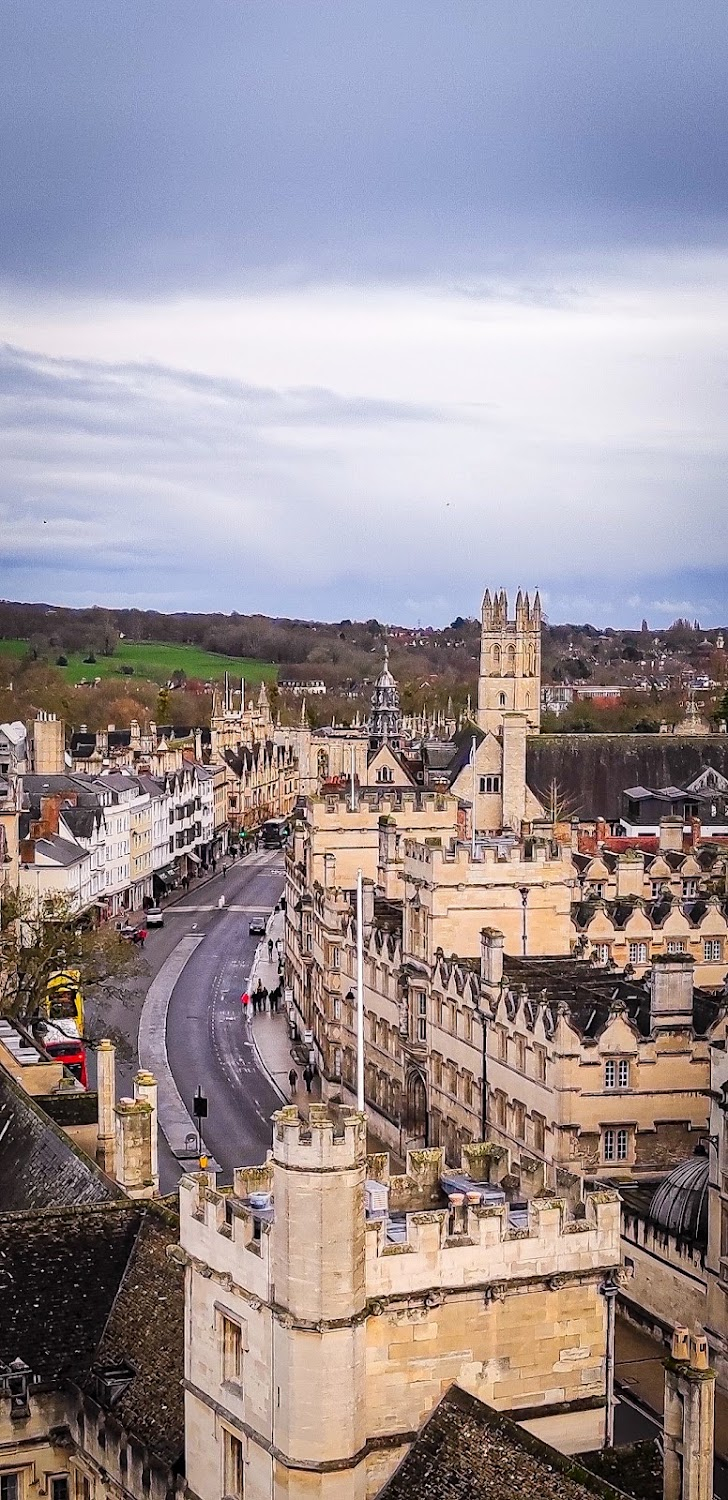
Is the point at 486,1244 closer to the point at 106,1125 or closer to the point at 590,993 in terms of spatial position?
the point at 106,1125

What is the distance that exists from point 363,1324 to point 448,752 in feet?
344

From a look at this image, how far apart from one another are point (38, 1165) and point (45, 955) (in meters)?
33.4

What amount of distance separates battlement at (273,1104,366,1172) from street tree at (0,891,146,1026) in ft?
135

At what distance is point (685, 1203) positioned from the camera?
4444cm

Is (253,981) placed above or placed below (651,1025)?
below

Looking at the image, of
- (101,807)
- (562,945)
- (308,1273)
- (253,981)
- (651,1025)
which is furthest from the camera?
(101,807)

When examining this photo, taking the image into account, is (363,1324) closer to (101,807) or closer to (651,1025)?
(651,1025)

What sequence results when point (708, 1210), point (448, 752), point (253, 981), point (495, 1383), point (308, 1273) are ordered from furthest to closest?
point (448, 752)
point (253, 981)
point (708, 1210)
point (495, 1383)
point (308, 1273)

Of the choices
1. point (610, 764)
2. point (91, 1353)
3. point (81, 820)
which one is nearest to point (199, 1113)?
point (91, 1353)

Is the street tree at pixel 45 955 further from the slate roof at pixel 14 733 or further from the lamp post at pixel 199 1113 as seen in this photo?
the slate roof at pixel 14 733

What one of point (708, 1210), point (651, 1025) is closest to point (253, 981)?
point (651, 1025)

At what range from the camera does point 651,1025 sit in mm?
51219

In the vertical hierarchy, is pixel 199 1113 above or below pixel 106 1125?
below

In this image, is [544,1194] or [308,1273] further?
[544,1194]
